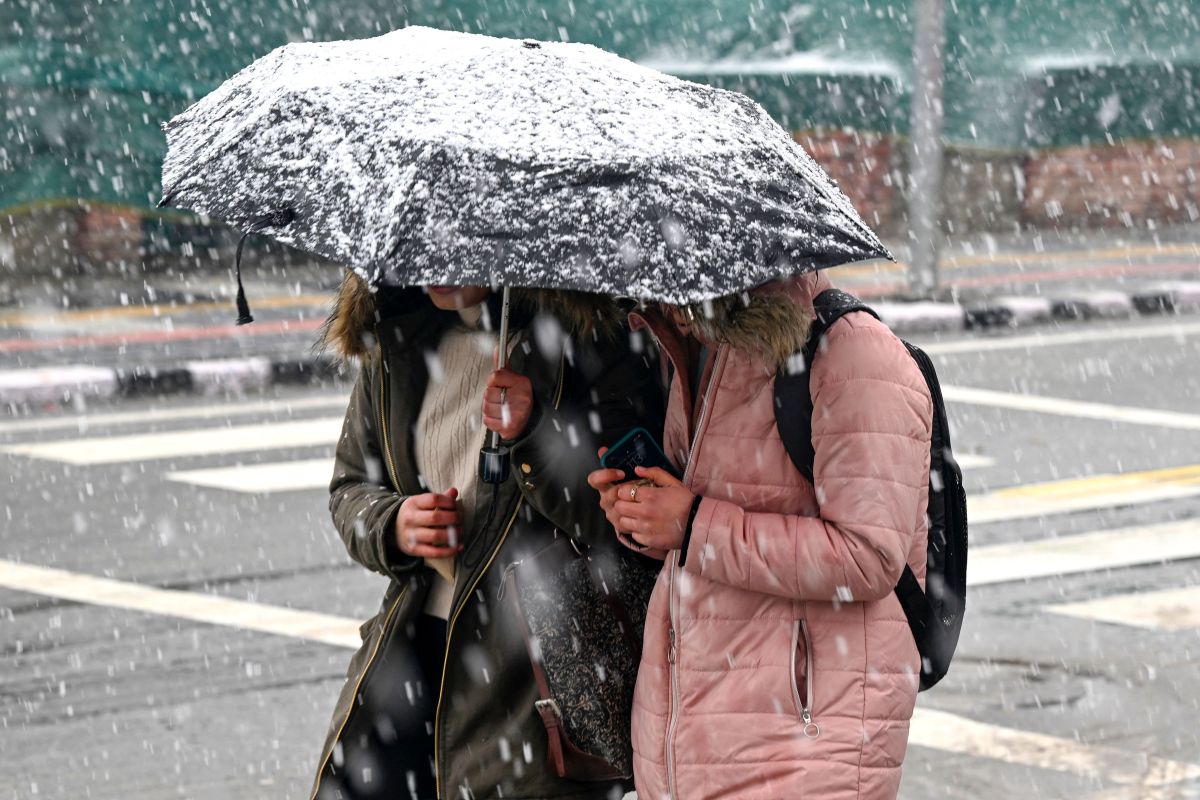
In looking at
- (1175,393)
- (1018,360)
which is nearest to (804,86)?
(1018,360)

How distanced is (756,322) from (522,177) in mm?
414

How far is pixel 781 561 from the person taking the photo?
116 inches

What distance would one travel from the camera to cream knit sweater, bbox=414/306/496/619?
3.39 m

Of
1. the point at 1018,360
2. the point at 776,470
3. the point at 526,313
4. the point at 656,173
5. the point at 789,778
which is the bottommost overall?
the point at 1018,360

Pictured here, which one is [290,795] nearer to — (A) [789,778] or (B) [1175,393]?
(A) [789,778]

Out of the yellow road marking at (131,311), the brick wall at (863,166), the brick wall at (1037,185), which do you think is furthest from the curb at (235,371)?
the brick wall at (1037,185)

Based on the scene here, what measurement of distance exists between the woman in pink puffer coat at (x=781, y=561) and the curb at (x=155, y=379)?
27.1 feet

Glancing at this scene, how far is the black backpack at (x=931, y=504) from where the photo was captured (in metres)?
3.01

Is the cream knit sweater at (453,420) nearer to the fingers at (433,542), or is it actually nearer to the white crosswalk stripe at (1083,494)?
the fingers at (433,542)

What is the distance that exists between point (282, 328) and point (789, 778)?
1085 cm

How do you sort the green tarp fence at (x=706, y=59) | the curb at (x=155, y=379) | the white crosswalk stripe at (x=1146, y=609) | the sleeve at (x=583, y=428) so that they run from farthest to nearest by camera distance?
the green tarp fence at (x=706, y=59) → the curb at (x=155, y=379) → the white crosswalk stripe at (x=1146, y=609) → the sleeve at (x=583, y=428)

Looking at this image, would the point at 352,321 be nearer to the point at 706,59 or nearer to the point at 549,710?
the point at 549,710

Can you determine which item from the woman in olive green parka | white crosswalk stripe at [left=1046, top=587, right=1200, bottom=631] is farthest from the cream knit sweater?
white crosswalk stripe at [left=1046, top=587, right=1200, bottom=631]

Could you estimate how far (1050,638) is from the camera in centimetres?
670
